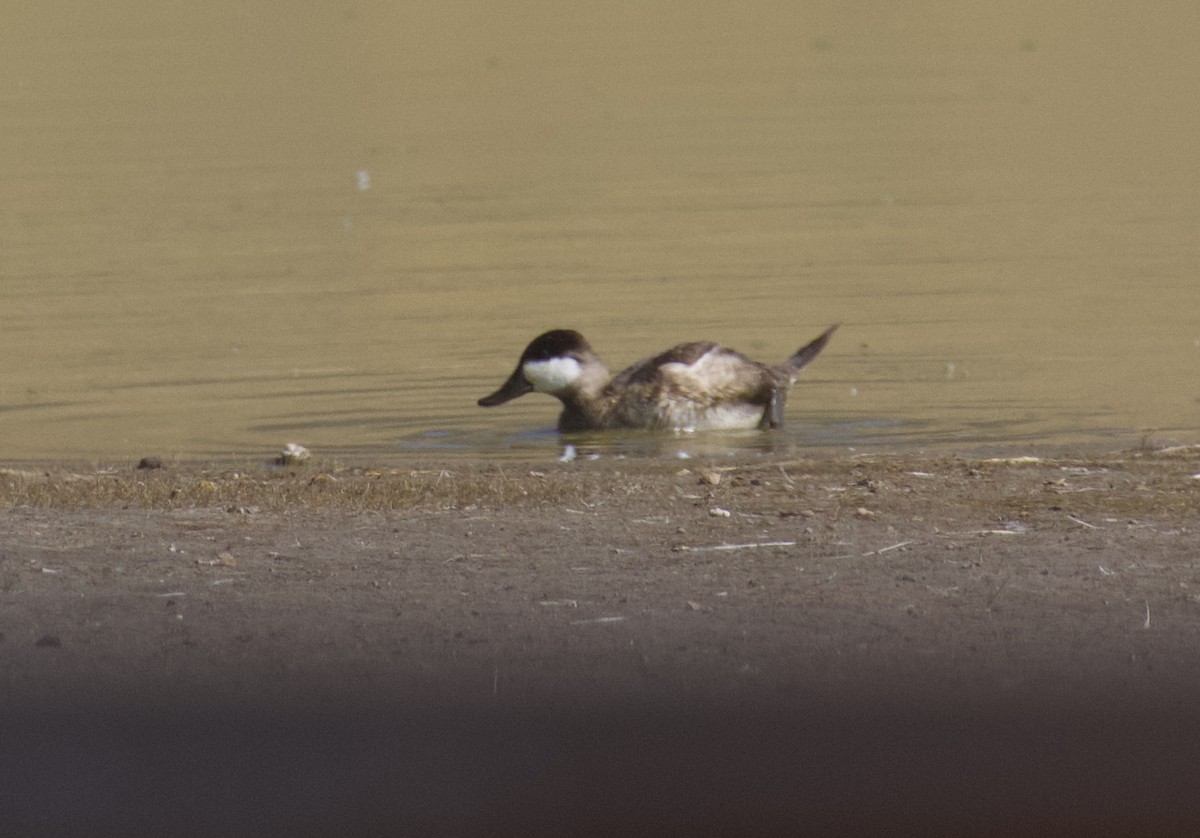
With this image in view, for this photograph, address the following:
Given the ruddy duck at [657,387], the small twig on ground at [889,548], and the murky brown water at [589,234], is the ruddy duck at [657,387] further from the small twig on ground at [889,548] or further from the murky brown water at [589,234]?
the small twig on ground at [889,548]

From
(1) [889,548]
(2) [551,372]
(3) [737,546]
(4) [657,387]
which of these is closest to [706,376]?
(4) [657,387]

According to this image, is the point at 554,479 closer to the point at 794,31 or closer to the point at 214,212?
the point at 214,212

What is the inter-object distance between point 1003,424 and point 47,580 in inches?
211

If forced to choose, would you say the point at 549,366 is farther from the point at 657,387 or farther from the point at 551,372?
the point at 657,387

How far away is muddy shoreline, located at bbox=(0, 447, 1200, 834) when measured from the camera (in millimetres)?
5027

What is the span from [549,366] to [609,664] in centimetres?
597

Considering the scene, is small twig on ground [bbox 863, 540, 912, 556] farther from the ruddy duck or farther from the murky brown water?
the ruddy duck

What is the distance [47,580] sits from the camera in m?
6.92

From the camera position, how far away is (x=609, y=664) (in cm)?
585

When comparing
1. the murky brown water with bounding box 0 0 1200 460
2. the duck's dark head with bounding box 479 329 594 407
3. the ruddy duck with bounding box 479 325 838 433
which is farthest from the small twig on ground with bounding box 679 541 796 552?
the duck's dark head with bounding box 479 329 594 407

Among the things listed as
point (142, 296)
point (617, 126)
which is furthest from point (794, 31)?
point (142, 296)

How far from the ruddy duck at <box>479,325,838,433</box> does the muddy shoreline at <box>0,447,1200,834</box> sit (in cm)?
328

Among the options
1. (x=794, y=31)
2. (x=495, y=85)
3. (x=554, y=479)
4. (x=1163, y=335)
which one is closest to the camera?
(x=554, y=479)

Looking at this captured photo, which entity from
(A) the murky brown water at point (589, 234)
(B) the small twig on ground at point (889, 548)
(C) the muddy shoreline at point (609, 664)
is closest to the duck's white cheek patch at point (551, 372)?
(A) the murky brown water at point (589, 234)
